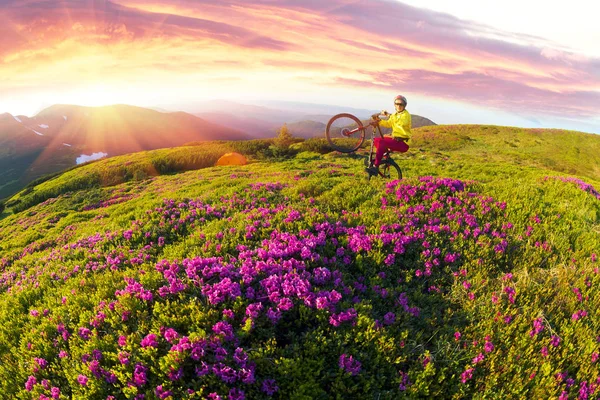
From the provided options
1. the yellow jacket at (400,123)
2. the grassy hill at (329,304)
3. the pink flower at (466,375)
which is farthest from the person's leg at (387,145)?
the pink flower at (466,375)

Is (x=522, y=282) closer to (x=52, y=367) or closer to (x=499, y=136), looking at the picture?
(x=52, y=367)

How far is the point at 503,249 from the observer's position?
24.5 ft

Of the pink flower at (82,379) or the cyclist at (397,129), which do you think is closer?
the pink flower at (82,379)

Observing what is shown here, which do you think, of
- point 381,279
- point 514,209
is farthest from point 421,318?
point 514,209

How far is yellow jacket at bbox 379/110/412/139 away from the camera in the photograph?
461 inches

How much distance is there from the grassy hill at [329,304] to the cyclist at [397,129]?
2517mm

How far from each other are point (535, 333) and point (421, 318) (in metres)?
1.87

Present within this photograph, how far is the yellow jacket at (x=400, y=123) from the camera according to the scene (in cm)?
1171

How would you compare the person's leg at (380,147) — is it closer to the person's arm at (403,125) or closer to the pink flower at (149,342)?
the person's arm at (403,125)

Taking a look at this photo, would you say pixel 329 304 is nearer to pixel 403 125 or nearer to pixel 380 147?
pixel 403 125

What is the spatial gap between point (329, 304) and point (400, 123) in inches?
345

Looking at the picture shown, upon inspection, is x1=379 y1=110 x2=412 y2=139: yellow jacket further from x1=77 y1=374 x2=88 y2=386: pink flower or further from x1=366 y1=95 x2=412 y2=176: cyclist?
x1=77 y1=374 x2=88 y2=386: pink flower

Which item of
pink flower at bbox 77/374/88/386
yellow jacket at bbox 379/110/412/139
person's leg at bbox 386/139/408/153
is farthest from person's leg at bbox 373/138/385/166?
pink flower at bbox 77/374/88/386

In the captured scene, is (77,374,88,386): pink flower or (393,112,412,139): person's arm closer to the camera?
(77,374,88,386): pink flower
